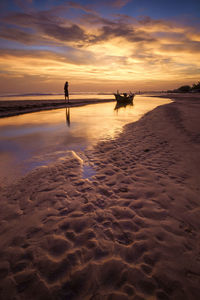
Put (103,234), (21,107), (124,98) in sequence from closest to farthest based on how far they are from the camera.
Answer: (103,234)
(21,107)
(124,98)

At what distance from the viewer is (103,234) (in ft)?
8.19

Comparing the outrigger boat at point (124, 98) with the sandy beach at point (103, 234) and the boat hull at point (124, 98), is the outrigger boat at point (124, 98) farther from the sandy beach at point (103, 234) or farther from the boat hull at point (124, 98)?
the sandy beach at point (103, 234)

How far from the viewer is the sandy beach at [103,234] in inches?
72.0

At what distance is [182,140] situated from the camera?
696 centimetres

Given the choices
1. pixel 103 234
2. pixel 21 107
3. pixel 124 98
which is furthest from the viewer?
pixel 124 98

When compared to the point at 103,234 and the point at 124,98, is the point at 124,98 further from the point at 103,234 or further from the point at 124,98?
the point at 103,234

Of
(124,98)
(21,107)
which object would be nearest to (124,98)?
(124,98)

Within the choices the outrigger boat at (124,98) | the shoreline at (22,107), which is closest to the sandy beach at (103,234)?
the shoreline at (22,107)

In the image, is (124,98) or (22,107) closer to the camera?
(22,107)

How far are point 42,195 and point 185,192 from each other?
3451 millimetres

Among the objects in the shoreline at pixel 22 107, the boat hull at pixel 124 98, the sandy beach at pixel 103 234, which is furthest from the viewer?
the boat hull at pixel 124 98

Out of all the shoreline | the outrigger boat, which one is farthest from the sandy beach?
the outrigger boat

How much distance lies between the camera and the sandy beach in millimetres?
1829

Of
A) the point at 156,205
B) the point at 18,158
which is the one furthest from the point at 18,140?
the point at 156,205
